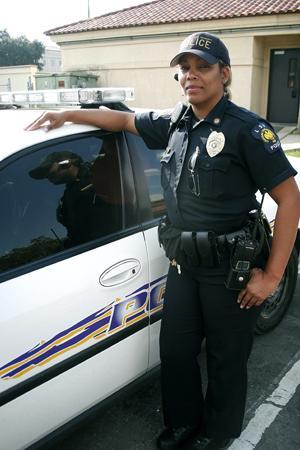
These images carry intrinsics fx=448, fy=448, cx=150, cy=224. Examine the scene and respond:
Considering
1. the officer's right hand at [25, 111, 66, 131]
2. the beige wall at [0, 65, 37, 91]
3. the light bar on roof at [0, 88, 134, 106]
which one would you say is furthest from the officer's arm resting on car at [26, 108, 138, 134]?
the beige wall at [0, 65, 37, 91]

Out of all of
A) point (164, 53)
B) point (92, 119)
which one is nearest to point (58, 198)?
point (92, 119)

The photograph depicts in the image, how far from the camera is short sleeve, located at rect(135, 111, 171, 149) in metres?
2.05

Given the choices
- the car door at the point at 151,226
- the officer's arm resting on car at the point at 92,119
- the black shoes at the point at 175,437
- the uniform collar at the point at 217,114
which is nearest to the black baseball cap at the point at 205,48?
the uniform collar at the point at 217,114

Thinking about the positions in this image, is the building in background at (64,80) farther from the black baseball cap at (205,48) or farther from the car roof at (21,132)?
the black baseball cap at (205,48)

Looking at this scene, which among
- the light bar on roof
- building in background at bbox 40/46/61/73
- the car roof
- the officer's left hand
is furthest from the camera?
building in background at bbox 40/46/61/73

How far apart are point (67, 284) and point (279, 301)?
6.16 feet

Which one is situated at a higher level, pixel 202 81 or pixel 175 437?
pixel 202 81

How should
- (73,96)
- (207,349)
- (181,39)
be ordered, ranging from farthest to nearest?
(181,39) < (73,96) < (207,349)

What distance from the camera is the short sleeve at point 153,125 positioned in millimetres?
2049

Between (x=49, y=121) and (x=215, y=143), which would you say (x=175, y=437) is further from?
(x=49, y=121)

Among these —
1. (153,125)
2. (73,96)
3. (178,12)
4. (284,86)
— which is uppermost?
(178,12)

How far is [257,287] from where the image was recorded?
1788mm

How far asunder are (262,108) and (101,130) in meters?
14.5

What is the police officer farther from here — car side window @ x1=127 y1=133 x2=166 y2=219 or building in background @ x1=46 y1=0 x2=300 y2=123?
building in background @ x1=46 y1=0 x2=300 y2=123
